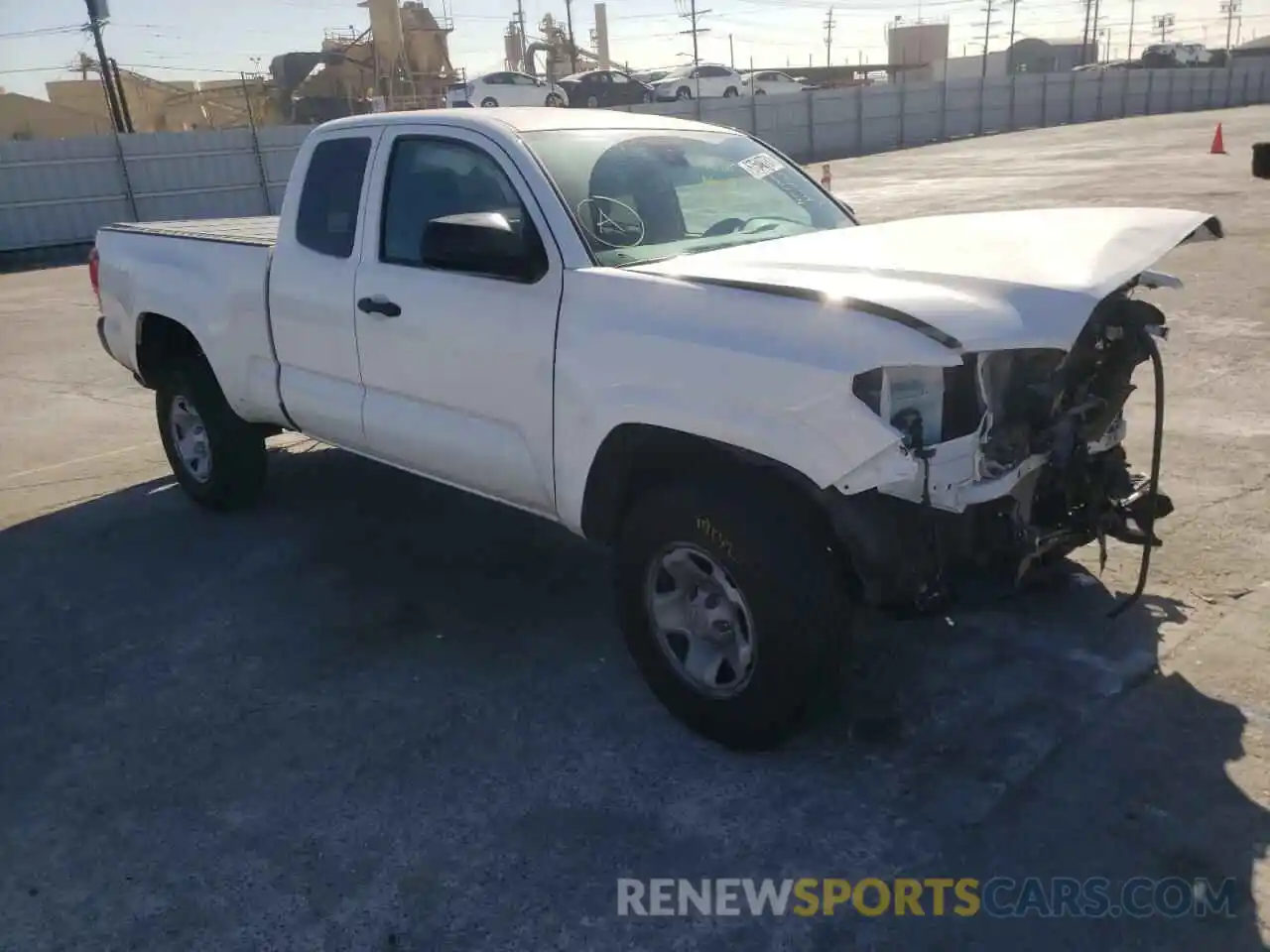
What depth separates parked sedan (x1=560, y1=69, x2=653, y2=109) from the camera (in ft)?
127

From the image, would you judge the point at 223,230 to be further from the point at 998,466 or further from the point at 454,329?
the point at 998,466

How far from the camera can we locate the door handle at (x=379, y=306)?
14.1ft

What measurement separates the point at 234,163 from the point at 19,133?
2970 cm

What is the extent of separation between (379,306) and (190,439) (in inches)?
86.7

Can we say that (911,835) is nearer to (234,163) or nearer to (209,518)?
(209,518)

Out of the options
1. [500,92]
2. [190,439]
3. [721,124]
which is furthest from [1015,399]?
[500,92]

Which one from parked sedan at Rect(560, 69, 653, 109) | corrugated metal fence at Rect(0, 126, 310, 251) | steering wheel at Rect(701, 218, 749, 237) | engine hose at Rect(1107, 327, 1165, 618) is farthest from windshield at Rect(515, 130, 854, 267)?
parked sedan at Rect(560, 69, 653, 109)

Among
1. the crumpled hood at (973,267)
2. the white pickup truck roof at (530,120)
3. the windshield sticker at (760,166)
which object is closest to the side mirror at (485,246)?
the crumpled hood at (973,267)

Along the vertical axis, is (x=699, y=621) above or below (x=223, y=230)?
below

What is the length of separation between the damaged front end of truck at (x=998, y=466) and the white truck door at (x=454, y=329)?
1.22m

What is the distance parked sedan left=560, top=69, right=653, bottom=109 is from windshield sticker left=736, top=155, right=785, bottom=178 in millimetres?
35625

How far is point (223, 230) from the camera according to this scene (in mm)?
6160

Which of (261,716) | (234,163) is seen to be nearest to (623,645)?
(261,716)

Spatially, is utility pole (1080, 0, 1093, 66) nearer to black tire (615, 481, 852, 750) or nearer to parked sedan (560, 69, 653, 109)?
parked sedan (560, 69, 653, 109)
